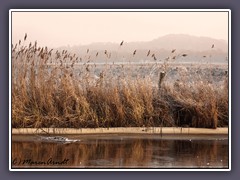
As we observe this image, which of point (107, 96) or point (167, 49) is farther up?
point (167, 49)

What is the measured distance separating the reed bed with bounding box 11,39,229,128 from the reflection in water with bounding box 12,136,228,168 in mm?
126

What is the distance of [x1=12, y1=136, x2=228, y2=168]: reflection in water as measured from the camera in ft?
12.9

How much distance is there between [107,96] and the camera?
4000 millimetres

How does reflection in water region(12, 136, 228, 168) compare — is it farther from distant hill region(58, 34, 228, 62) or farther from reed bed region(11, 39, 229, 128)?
distant hill region(58, 34, 228, 62)

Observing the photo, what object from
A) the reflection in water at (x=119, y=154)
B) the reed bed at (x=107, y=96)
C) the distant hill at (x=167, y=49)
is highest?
the distant hill at (x=167, y=49)

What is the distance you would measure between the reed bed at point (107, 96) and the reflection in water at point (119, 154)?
0.13 meters

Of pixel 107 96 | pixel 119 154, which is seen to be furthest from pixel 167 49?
pixel 119 154

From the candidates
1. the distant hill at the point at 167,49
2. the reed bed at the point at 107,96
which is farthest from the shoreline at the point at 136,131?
the distant hill at the point at 167,49

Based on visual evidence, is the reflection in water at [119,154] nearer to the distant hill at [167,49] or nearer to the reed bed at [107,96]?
the reed bed at [107,96]

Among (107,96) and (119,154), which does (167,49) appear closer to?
(107,96)

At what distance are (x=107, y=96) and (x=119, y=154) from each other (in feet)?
1.34

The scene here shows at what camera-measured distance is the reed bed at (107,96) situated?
3963mm

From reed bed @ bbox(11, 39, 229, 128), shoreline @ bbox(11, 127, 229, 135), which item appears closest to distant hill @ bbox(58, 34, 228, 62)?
reed bed @ bbox(11, 39, 229, 128)

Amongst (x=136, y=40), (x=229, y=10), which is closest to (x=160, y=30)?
(x=136, y=40)
